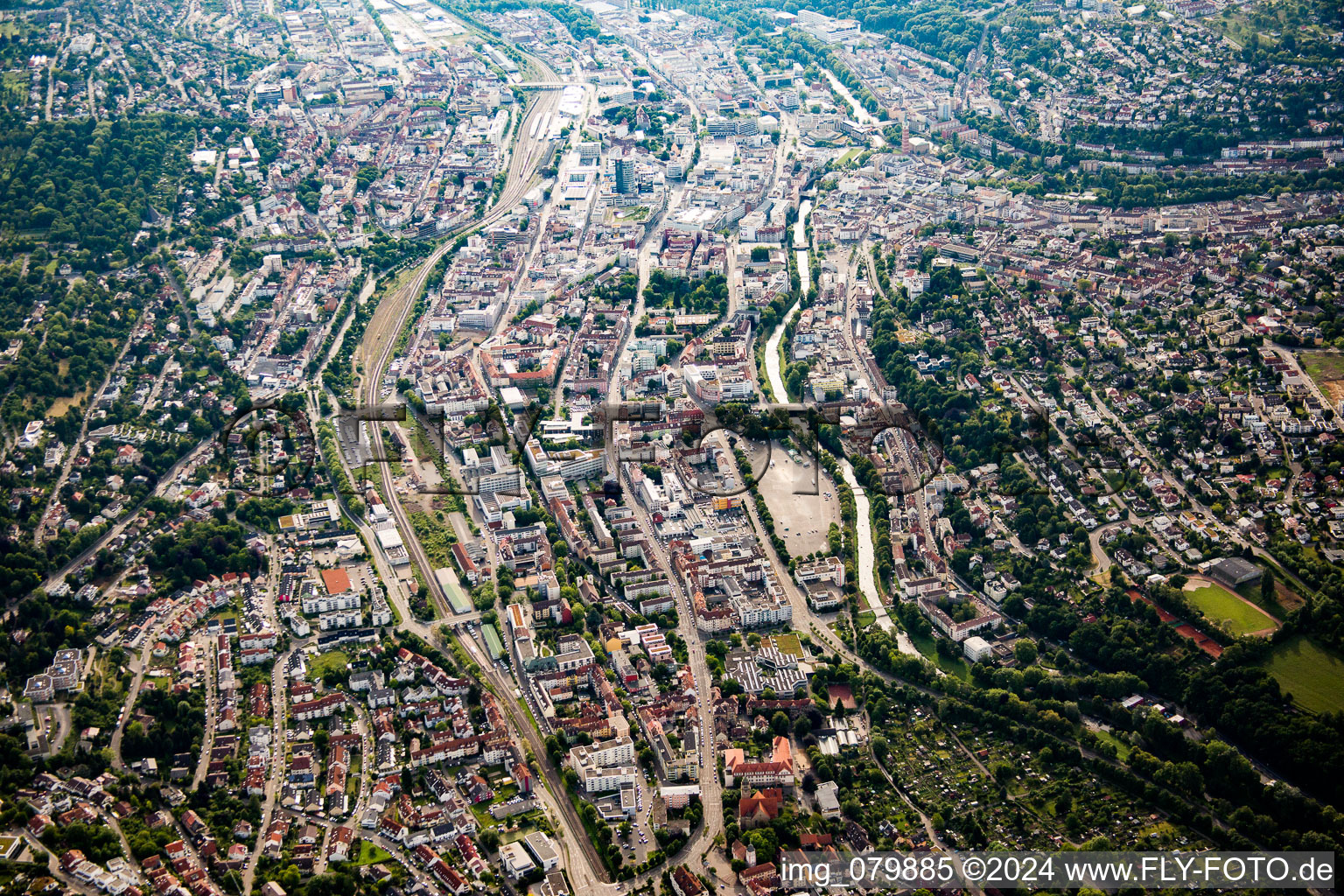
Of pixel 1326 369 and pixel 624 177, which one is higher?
pixel 1326 369

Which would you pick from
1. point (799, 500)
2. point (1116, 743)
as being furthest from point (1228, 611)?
point (799, 500)

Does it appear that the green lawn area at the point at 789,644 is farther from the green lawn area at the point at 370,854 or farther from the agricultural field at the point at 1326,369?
the agricultural field at the point at 1326,369

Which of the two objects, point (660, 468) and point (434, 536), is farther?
point (660, 468)

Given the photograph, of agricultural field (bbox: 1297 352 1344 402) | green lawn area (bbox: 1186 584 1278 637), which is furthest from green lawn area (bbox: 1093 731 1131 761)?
agricultural field (bbox: 1297 352 1344 402)

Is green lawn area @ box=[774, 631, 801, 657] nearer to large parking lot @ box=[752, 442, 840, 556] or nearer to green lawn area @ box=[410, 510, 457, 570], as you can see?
large parking lot @ box=[752, 442, 840, 556]

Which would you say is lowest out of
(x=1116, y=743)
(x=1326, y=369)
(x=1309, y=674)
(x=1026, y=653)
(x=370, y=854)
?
(x=370, y=854)

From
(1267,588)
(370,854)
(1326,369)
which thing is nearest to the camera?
(370,854)

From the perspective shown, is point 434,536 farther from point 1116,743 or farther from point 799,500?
point 1116,743

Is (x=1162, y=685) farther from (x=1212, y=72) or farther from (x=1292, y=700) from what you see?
(x=1212, y=72)
